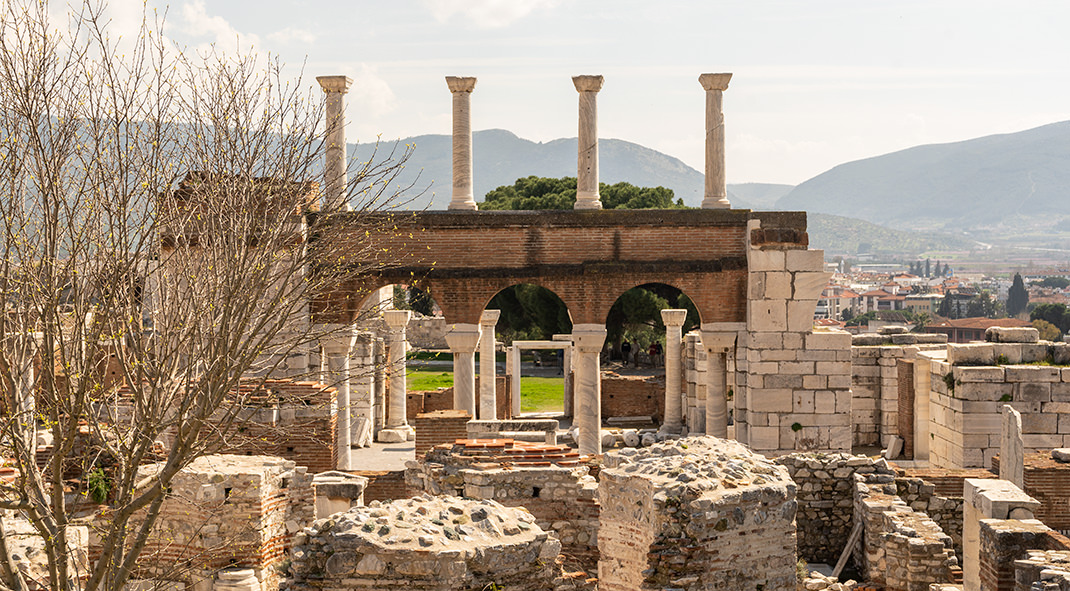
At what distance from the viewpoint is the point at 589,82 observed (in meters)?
23.5

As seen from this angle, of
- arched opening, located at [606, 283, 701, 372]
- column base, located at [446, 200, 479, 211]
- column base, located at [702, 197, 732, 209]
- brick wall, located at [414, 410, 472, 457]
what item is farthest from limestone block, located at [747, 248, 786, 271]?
arched opening, located at [606, 283, 701, 372]

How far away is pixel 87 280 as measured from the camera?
10.5m

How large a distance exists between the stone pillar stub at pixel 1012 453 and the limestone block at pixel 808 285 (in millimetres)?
5824

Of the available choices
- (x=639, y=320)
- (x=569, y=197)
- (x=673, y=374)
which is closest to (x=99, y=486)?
(x=673, y=374)

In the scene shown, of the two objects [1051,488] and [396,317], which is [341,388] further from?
[1051,488]

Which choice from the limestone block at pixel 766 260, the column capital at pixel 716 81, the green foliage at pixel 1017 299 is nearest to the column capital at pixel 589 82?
the column capital at pixel 716 81

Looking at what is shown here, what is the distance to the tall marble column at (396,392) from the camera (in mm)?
28109

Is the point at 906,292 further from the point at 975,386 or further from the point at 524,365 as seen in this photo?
the point at 975,386

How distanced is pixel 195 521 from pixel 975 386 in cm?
1458

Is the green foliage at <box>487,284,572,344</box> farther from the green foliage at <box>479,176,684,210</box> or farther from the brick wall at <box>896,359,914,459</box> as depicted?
the brick wall at <box>896,359,914,459</box>

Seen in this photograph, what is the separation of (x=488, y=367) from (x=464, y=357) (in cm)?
532

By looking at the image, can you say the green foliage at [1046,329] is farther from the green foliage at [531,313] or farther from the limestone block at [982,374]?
the limestone block at [982,374]

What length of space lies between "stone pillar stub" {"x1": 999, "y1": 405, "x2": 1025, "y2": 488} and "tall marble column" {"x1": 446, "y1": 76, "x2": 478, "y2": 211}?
1126cm

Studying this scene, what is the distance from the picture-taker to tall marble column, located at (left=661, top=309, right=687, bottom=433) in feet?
95.7
